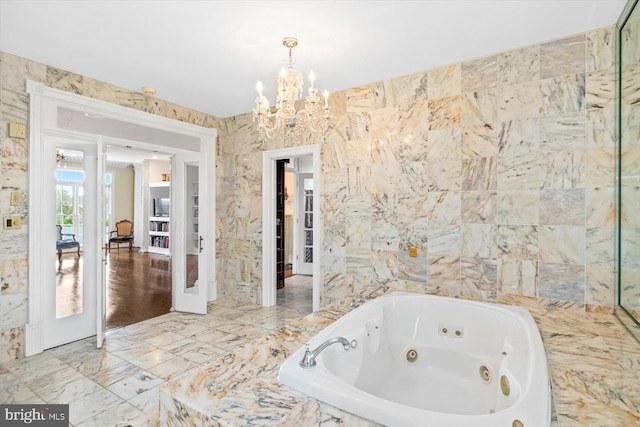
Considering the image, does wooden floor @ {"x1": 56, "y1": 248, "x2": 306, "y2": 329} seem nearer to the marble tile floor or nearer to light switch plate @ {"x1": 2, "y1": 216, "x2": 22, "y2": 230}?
the marble tile floor

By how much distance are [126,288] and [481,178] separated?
516 cm

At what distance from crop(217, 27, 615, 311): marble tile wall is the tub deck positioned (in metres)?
0.73

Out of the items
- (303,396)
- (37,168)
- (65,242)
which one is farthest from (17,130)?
(303,396)

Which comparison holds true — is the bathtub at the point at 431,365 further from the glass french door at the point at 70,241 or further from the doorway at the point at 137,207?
the doorway at the point at 137,207

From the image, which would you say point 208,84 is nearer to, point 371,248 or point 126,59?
point 126,59

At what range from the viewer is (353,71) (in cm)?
303

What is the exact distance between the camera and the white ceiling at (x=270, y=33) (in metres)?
2.08

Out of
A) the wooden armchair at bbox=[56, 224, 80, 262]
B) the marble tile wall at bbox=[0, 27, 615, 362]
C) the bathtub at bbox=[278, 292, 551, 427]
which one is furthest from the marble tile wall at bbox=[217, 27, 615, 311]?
the wooden armchair at bbox=[56, 224, 80, 262]

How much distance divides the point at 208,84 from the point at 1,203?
2.08 meters

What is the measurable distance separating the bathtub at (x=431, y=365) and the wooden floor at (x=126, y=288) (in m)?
2.70

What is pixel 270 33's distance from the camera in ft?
7.80

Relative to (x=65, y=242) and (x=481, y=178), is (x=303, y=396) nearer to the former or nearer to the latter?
(x=481, y=178)

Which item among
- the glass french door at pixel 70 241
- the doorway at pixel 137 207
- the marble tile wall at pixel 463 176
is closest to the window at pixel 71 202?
the glass french door at pixel 70 241

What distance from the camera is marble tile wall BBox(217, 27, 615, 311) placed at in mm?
2338
